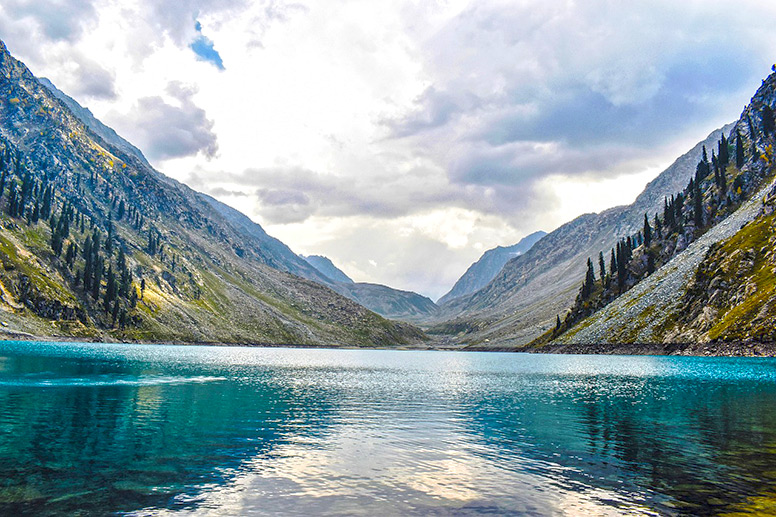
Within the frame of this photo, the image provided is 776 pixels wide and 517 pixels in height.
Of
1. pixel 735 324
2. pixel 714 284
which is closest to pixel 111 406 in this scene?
pixel 735 324

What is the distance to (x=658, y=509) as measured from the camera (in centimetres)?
A: 2219

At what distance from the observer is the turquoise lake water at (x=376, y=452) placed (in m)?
23.0

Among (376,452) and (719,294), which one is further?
(719,294)

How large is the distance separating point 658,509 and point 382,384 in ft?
214

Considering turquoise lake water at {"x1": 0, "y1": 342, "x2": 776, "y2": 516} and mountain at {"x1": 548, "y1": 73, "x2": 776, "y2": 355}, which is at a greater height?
mountain at {"x1": 548, "y1": 73, "x2": 776, "y2": 355}

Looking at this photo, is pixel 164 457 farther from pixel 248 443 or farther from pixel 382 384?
pixel 382 384

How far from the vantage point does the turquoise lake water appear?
23.0 metres

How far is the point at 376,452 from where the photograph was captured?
3425 centimetres

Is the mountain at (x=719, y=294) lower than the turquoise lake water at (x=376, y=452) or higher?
higher

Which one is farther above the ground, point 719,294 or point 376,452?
point 719,294

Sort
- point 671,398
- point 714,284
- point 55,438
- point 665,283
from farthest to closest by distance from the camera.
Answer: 1. point 665,283
2. point 714,284
3. point 671,398
4. point 55,438

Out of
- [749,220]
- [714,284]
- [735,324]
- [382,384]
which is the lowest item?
[382,384]

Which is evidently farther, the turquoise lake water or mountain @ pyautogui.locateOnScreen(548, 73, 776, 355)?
mountain @ pyautogui.locateOnScreen(548, 73, 776, 355)

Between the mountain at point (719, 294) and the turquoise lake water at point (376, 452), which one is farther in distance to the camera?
the mountain at point (719, 294)
